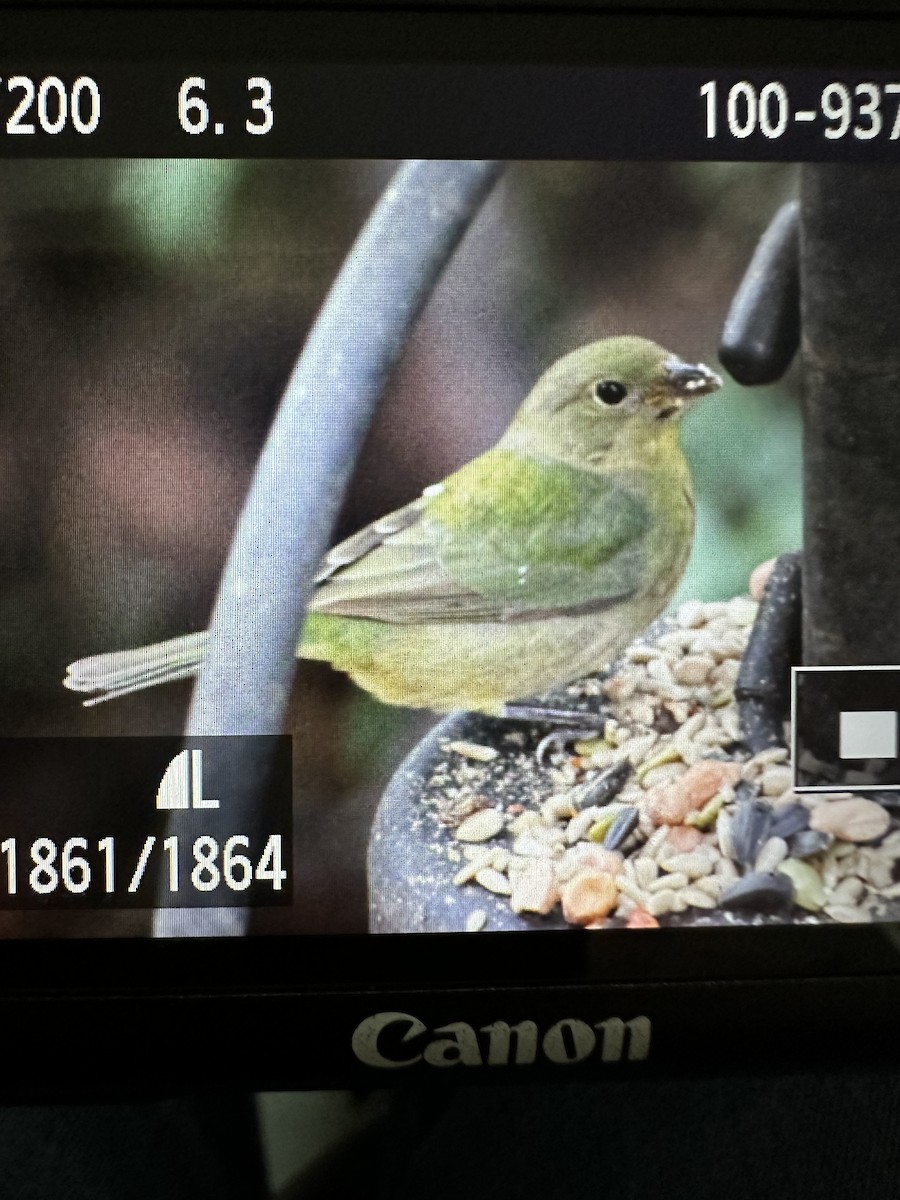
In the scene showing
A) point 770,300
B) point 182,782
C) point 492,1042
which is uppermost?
point 770,300

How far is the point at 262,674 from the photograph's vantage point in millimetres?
687

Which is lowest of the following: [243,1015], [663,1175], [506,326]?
[663,1175]

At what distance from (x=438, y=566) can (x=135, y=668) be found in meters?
0.17

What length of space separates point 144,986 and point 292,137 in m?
0.47

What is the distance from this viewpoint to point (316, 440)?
68cm

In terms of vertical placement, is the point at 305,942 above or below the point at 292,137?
below

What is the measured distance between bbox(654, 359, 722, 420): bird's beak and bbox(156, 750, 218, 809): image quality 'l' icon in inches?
12.5

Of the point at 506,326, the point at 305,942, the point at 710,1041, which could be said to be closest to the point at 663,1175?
the point at 710,1041

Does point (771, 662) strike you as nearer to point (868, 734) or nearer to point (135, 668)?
point (868, 734)

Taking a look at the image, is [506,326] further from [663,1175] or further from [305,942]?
[663,1175]

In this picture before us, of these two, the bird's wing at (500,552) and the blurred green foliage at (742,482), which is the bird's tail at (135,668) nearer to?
the bird's wing at (500,552)

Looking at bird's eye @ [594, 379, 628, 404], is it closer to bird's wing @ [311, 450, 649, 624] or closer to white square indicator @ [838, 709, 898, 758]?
bird's wing @ [311, 450, 649, 624]

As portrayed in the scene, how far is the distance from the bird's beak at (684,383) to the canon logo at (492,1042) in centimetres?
34

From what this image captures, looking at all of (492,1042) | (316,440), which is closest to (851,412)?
(316,440)
